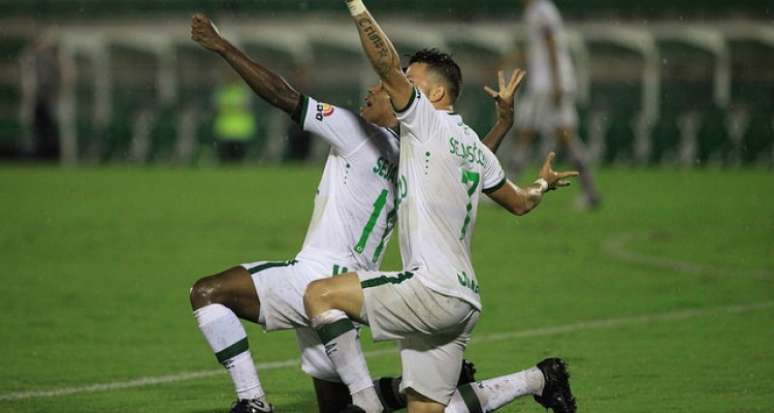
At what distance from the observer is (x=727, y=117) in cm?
2942

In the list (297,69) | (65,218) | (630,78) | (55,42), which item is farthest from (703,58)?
(65,218)

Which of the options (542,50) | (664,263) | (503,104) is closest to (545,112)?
(542,50)

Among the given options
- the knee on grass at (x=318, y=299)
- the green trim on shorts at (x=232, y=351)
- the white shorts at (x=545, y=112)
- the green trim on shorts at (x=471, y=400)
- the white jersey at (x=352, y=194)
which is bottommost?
the green trim on shorts at (x=471, y=400)

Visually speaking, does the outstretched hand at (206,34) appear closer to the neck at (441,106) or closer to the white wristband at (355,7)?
the white wristband at (355,7)

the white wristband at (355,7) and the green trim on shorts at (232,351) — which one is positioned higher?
the white wristband at (355,7)

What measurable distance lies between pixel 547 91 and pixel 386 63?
13423 millimetres

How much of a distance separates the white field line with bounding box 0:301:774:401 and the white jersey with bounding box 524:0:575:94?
7.49 metres

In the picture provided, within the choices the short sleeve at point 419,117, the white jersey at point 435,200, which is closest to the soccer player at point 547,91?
the white jersey at point 435,200

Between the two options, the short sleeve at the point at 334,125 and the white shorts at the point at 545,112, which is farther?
the white shorts at the point at 545,112

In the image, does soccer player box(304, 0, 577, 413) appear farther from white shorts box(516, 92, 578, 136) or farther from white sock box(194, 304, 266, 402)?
white shorts box(516, 92, 578, 136)

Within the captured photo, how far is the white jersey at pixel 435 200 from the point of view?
6.54m

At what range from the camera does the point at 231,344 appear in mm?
6980

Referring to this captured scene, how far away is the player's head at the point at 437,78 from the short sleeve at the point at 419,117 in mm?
276

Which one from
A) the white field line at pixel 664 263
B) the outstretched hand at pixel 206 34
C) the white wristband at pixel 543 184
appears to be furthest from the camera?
the white field line at pixel 664 263
